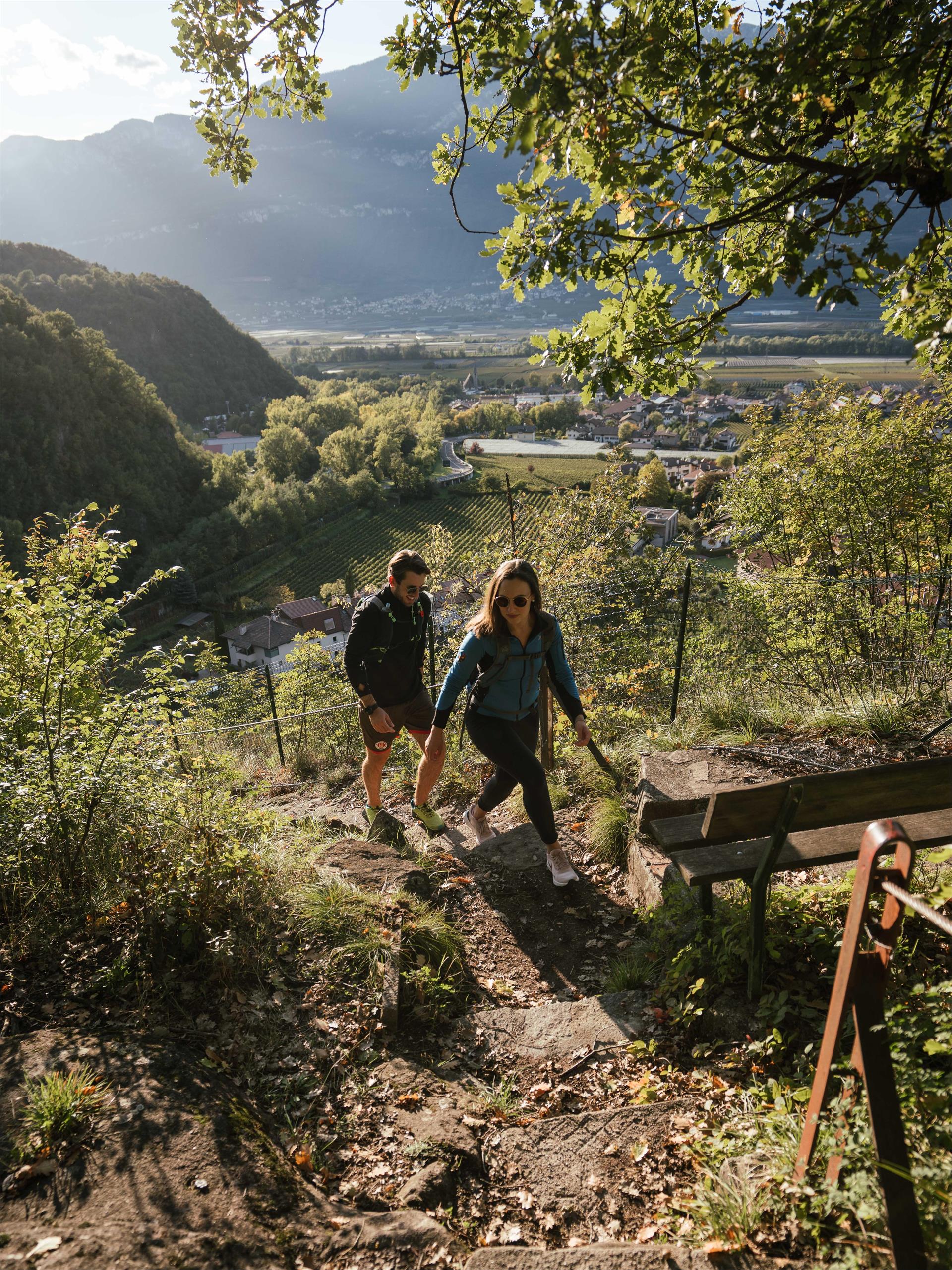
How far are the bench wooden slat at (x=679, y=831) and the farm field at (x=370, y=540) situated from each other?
52.6m

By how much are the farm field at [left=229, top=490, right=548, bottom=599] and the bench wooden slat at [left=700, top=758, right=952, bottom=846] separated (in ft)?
174

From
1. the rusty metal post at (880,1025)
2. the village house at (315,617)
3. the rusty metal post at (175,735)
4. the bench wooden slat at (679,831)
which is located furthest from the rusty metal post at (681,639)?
the village house at (315,617)

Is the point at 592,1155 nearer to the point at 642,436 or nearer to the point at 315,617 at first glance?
the point at 315,617

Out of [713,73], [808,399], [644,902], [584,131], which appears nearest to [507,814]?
[644,902]

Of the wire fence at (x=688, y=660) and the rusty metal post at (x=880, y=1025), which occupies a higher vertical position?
the rusty metal post at (x=880, y=1025)

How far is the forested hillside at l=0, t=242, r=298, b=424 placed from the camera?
94438 mm

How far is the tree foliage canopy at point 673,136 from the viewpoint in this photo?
8.86 feet

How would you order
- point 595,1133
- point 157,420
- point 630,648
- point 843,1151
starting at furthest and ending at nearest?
point 157,420, point 630,648, point 595,1133, point 843,1151

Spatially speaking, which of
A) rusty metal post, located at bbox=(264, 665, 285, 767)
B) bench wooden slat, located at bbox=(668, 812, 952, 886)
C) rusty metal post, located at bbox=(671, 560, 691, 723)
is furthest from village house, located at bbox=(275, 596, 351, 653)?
bench wooden slat, located at bbox=(668, 812, 952, 886)

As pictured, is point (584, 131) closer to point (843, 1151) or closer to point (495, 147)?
point (495, 147)

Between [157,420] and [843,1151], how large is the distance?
80.3 m

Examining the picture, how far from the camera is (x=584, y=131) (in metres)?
2.74

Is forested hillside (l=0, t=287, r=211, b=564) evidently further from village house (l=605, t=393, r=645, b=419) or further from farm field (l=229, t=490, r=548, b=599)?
village house (l=605, t=393, r=645, b=419)

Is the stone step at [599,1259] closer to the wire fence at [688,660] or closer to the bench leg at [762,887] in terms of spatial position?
the bench leg at [762,887]
